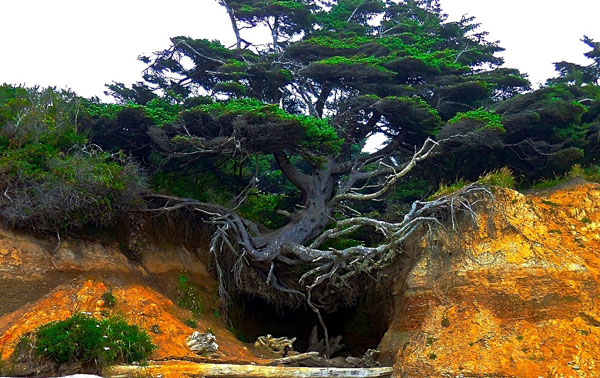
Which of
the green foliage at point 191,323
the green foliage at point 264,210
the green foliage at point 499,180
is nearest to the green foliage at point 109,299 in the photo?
the green foliage at point 191,323

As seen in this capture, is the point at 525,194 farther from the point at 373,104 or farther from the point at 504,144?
the point at 373,104

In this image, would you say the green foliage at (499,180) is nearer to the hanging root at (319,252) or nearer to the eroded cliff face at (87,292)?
the hanging root at (319,252)

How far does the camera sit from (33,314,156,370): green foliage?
9.86 metres

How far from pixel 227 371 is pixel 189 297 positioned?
4817 mm

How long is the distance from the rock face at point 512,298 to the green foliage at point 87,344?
21.7 feet

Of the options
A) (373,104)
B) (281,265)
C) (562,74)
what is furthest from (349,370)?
(562,74)

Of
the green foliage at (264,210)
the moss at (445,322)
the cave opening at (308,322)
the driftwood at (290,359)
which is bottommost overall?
the cave opening at (308,322)

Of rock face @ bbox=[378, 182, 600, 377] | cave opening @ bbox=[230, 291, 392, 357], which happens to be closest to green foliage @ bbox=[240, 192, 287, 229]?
cave opening @ bbox=[230, 291, 392, 357]

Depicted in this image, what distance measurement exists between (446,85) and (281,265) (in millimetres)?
8417

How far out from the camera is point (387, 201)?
19781 millimetres

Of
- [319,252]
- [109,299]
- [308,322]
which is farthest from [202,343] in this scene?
[308,322]

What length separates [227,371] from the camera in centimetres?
1102

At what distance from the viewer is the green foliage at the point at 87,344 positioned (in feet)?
32.3

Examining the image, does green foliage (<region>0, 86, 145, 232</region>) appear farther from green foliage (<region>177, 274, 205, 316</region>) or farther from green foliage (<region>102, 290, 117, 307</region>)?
green foliage (<region>177, 274, 205, 316</region>)
